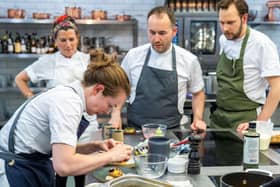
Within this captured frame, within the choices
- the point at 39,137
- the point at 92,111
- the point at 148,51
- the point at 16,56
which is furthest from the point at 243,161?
the point at 16,56

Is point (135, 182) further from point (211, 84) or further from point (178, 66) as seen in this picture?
point (211, 84)

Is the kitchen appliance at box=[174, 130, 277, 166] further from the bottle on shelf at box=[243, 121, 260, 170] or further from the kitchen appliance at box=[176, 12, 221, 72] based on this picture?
the kitchen appliance at box=[176, 12, 221, 72]

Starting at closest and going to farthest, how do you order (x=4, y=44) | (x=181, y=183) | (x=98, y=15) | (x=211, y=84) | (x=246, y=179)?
(x=246, y=179) → (x=181, y=183) → (x=211, y=84) → (x=4, y=44) → (x=98, y=15)

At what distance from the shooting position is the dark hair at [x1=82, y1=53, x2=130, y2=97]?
1643 mm

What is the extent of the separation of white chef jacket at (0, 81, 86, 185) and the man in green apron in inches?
48.9

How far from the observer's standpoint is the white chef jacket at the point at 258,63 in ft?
8.14

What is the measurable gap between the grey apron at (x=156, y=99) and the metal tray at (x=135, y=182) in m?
0.99

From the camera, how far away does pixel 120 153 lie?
5.45 ft

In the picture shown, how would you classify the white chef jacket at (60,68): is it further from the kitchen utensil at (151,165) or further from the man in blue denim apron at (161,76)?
the kitchen utensil at (151,165)

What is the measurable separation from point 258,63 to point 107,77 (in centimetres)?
130

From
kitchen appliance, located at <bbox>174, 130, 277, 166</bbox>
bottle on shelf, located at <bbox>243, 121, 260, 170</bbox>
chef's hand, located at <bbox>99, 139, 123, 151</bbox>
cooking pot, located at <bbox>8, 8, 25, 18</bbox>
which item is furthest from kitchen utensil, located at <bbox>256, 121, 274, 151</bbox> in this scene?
cooking pot, located at <bbox>8, 8, 25, 18</bbox>

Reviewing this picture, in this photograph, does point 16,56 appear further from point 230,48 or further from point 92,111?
point 92,111

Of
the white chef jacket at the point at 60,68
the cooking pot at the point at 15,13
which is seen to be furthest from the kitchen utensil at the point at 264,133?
the cooking pot at the point at 15,13

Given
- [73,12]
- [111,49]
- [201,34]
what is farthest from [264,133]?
[73,12]
